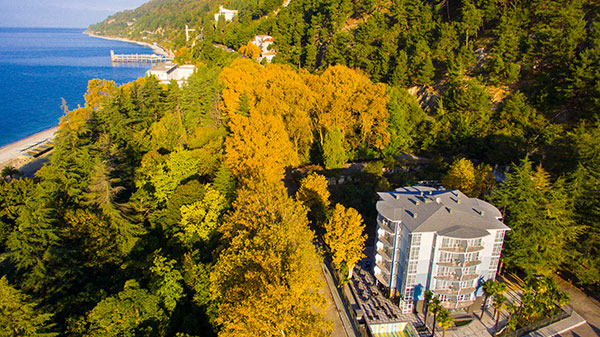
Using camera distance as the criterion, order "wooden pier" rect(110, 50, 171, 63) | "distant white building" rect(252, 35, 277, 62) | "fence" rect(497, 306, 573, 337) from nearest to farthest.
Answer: "fence" rect(497, 306, 573, 337) < "distant white building" rect(252, 35, 277, 62) < "wooden pier" rect(110, 50, 171, 63)

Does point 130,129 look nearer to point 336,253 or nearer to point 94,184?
point 94,184

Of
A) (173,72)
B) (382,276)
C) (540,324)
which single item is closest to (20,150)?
(173,72)

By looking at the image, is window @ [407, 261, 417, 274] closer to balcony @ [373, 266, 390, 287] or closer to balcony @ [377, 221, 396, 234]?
balcony @ [373, 266, 390, 287]

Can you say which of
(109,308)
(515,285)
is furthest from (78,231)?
(515,285)

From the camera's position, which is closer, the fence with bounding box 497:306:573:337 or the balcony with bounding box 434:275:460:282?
the fence with bounding box 497:306:573:337

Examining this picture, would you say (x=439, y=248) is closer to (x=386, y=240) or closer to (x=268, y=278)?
(x=386, y=240)

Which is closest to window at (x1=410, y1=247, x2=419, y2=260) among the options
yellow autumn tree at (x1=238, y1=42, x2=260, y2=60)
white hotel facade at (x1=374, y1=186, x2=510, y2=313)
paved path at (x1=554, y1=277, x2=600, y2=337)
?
white hotel facade at (x1=374, y1=186, x2=510, y2=313)

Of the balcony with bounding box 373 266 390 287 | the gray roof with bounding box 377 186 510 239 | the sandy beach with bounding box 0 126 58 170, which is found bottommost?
the sandy beach with bounding box 0 126 58 170
